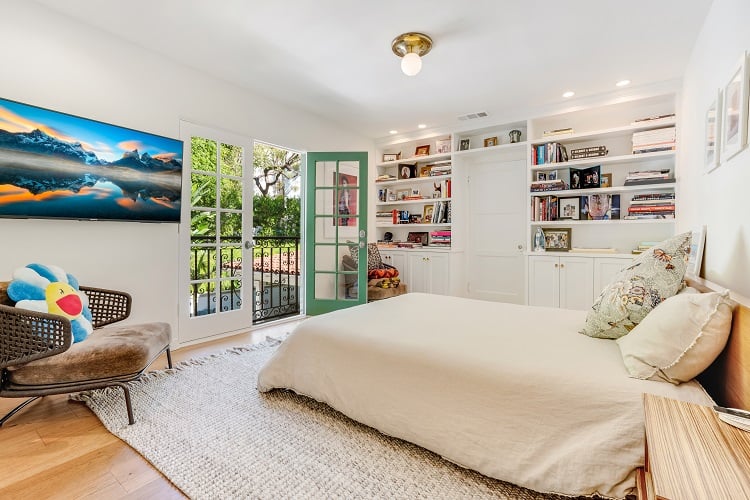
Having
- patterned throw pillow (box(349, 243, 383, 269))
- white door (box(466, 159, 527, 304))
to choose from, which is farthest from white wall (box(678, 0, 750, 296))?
patterned throw pillow (box(349, 243, 383, 269))

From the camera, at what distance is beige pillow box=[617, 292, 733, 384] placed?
1.19 meters

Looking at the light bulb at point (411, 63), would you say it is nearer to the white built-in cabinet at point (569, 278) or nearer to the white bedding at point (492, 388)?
the white bedding at point (492, 388)

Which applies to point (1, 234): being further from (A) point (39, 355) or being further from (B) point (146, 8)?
(B) point (146, 8)

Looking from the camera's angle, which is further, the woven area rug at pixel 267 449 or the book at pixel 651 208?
the book at pixel 651 208

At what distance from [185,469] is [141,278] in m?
1.93

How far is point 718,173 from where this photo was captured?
1971mm

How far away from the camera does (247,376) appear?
8.10 ft

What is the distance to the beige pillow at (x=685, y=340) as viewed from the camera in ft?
3.91

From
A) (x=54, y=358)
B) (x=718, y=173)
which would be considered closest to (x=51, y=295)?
(x=54, y=358)

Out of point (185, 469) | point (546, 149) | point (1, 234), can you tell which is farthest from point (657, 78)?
point (1, 234)

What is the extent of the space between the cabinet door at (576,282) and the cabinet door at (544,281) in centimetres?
5

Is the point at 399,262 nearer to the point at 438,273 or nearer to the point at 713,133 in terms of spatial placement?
the point at 438,273

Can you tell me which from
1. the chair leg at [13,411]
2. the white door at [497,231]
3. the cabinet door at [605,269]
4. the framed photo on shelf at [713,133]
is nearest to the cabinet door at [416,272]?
the white door at [497,231]

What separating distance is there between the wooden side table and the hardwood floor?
1.51m
